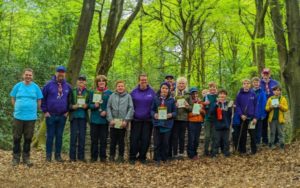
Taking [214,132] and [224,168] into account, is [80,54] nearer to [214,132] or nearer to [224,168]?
[214,132]

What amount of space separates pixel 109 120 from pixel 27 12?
1419 cm

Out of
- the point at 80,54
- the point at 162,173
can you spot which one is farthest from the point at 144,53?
the point at 162,173

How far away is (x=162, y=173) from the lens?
8.50m

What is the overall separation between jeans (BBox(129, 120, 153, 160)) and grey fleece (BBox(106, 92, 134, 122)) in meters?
0.30

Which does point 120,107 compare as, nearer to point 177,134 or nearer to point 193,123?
point 177,134

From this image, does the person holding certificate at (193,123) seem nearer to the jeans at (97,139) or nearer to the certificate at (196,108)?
the certificate at (196,108)

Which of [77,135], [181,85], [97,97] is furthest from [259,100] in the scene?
[77,135]

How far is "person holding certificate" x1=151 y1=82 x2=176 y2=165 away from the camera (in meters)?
9.56

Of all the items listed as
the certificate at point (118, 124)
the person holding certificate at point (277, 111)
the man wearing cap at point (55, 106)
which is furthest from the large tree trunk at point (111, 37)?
the person holding certificate at point (277, 111)

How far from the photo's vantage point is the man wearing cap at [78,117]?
31.5ft

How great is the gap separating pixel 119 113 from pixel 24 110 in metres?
2.18

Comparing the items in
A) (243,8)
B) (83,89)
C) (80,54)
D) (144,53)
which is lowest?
(83,89)

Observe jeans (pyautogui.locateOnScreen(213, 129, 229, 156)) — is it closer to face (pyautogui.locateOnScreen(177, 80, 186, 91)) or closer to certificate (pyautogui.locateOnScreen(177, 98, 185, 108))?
certificate (pyautogui.locateOnScreen(177, 98, 185, 108))

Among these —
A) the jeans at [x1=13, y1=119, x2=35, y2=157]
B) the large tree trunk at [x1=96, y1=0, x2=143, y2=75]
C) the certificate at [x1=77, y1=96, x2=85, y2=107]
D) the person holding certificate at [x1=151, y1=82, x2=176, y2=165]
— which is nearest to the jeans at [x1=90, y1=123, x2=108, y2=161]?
the certificate at [x1=77, y1=96, x2=85, y2=107]
